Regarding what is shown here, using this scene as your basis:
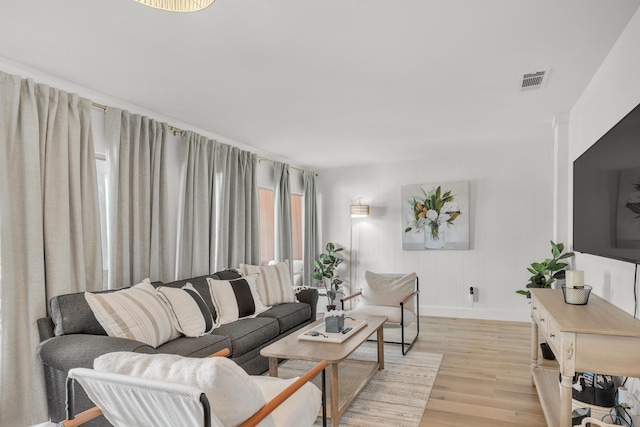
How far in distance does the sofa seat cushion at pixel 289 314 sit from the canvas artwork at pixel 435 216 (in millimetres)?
2503

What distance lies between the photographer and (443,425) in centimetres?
267

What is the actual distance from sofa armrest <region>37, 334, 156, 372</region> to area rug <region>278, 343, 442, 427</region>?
4.55ft

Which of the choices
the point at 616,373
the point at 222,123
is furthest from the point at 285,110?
the point at 616,373

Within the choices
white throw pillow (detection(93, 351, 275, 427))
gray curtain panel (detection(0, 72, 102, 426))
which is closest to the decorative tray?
white throw pillow (detection(93, 351, 275, 427))

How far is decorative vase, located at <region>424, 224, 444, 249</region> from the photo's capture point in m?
6.12

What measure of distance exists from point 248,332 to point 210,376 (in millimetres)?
2059

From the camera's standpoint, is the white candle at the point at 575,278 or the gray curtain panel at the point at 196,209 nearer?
the white candle at the point at 575,278

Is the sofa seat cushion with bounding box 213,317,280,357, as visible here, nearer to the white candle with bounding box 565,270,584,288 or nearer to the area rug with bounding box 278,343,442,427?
the area rug with bounding box 278,343,442,427

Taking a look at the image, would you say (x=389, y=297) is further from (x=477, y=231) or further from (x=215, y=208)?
(x=215, y=208)

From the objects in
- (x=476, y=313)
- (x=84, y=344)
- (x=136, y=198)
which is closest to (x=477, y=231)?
(x=476, y=313)

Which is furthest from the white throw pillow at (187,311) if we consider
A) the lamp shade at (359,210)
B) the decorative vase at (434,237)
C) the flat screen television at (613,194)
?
the decorative vase at (434,237)

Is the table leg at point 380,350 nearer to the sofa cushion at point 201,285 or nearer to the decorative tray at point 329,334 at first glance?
the decorative tray at point 329,334

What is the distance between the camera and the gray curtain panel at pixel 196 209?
3.97 metres

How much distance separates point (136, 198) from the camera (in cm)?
343
